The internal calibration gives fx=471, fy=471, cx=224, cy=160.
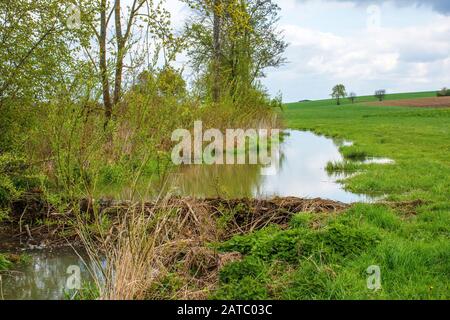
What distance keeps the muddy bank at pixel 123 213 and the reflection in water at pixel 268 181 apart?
804 millimetres

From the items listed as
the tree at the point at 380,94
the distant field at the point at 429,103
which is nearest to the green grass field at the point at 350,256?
the distant field at the point at 429,103

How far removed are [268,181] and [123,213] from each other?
610 cm

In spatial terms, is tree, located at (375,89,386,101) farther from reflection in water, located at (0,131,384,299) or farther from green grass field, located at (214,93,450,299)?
green grass field, located at (214,93,450,299)

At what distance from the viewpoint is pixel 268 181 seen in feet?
42.8

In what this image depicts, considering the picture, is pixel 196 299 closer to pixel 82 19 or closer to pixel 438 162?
pixel 82 19

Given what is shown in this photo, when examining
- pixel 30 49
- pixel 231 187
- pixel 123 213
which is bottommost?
pixel 231 187

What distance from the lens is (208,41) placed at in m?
26.4

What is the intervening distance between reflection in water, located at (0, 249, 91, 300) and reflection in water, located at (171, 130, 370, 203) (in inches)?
107

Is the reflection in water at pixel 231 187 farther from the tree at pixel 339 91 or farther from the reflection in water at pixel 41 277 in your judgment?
the tree at pixel 339 91

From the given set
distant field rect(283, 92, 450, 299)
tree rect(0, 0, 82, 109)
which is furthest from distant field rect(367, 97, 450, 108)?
tree rect(0, 0, 82, 109)

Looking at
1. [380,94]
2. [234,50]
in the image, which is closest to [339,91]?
[380,94]

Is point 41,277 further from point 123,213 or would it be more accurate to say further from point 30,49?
point 30,49

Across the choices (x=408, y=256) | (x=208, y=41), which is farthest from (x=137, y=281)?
(x=208, y=41)

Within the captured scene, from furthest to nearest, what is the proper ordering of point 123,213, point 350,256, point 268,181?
1. point 268,181
2. point 123,213
3. point 350,256
